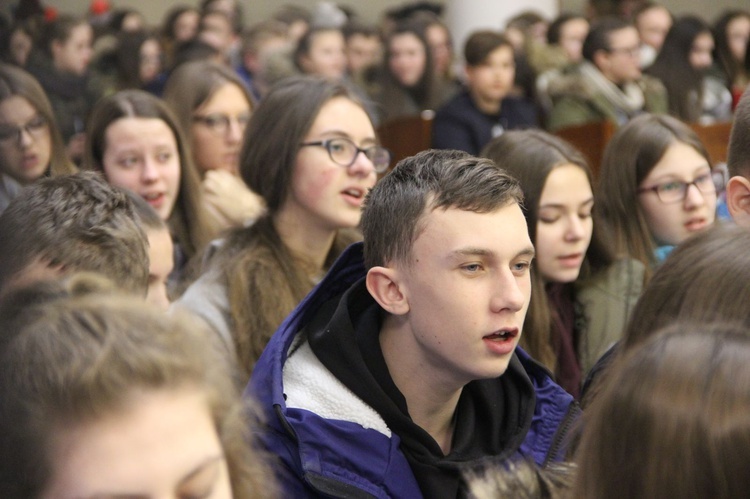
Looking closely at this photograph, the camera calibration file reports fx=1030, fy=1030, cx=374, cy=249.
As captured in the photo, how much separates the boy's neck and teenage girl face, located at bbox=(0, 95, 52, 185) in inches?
100

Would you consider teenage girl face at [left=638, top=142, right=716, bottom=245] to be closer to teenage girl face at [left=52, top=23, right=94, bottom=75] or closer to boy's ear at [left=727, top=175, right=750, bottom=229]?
boy's ear at [left=727, top=175, right=750, bottom=229]

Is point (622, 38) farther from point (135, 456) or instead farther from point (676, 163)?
point (135, 456)

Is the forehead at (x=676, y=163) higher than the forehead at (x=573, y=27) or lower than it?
lower

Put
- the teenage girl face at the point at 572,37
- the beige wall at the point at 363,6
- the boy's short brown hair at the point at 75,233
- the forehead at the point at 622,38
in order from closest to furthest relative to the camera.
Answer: the boy's short brown hair at the point at 75,233, the forehead at the point at 622,38, the teenage girl face at the point at 572,37, the beige wall at the point at 363,6

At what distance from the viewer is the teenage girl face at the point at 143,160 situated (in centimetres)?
417

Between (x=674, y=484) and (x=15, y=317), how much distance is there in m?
1.03

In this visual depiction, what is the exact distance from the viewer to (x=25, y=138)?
4473 mm

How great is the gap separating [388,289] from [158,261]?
0.88 meters

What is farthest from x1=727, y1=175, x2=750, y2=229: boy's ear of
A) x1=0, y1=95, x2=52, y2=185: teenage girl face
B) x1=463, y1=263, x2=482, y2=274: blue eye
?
x1=0, y1=95, x2=52, y2=185: teenage girl face

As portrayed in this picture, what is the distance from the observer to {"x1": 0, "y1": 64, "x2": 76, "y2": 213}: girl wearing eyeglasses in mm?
4438

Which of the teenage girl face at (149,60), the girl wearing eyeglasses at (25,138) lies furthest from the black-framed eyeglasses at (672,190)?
the teenage girl face at (149,60)

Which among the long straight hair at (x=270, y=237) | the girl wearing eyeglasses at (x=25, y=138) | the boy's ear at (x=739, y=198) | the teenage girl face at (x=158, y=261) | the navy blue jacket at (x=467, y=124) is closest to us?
the boy's ear at (x=739, y=198)

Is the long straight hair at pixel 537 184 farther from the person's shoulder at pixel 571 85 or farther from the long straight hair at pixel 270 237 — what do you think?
the person's shoulder at pixel 571 85

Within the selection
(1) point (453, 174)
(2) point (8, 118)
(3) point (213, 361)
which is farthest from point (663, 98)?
(3) point (213, 361)
